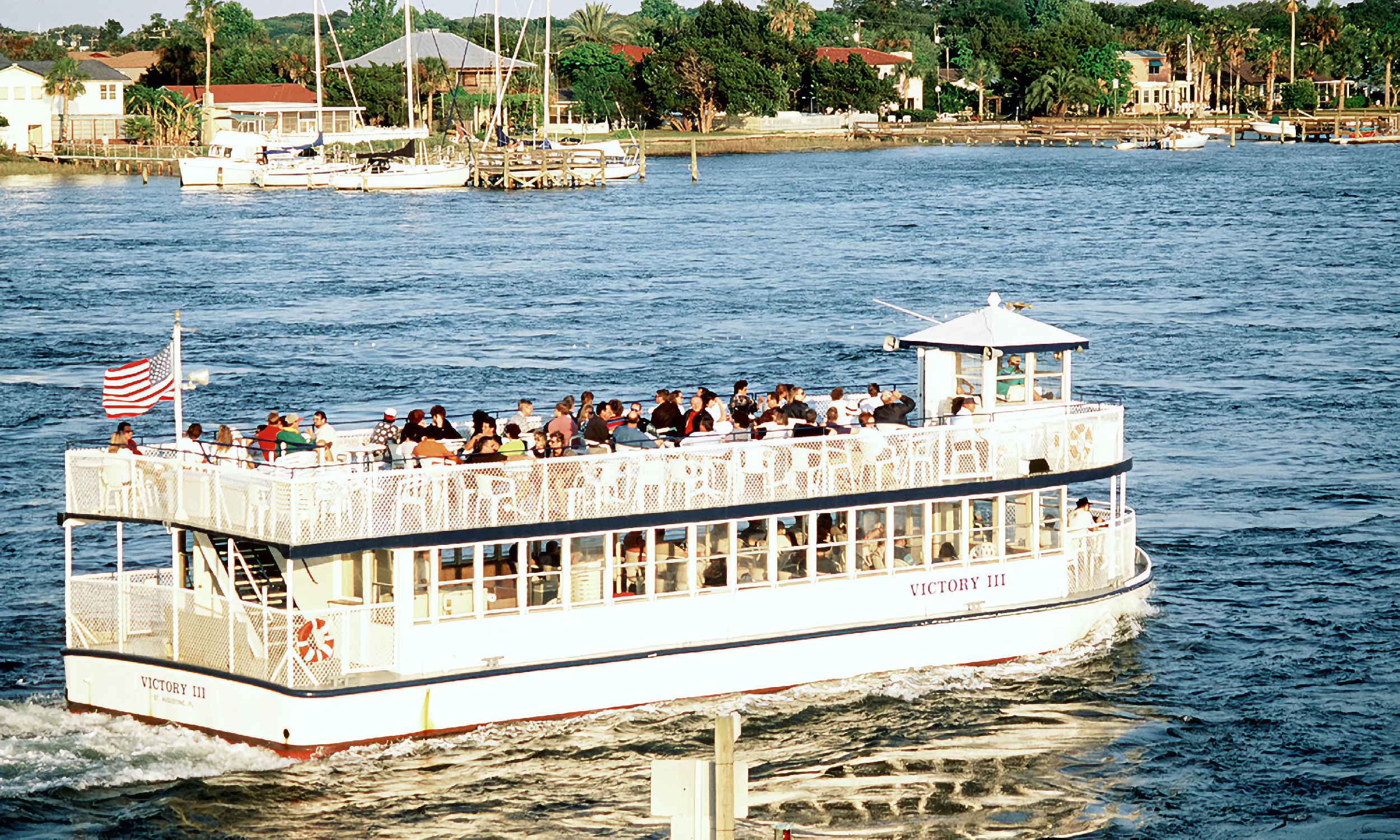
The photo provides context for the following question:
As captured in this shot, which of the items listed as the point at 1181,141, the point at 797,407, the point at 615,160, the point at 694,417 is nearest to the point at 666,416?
the point at 694,417

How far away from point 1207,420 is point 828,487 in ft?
78.9

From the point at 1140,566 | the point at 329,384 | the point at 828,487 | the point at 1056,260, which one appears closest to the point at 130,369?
the point at 828,487

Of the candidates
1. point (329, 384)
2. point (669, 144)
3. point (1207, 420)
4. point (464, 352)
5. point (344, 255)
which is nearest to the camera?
point (1207, 420)

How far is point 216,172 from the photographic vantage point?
424 ft

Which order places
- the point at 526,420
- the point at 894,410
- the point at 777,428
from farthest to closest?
the point at 526,420 < the point at 894,410 < the point at 777,428

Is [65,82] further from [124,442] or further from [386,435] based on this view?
[124,442]

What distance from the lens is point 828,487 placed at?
2273 cm

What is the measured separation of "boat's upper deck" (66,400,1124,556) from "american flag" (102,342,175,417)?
2.16 feet

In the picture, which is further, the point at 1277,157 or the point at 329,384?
the point at 1277,157

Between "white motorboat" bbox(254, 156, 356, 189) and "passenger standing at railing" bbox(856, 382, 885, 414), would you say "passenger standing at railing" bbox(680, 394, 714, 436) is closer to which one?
"passenger standing at railing" bbox(856, 382, 885, 414)

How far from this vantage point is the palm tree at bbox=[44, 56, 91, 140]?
14200 cm

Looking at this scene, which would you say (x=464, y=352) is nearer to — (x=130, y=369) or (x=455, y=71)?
(x=130, y=369)

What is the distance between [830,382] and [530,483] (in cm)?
2822

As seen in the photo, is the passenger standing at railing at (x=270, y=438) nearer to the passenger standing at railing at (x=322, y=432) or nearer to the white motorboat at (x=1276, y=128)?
the passenger standing at railing at (x=322, y=432)
